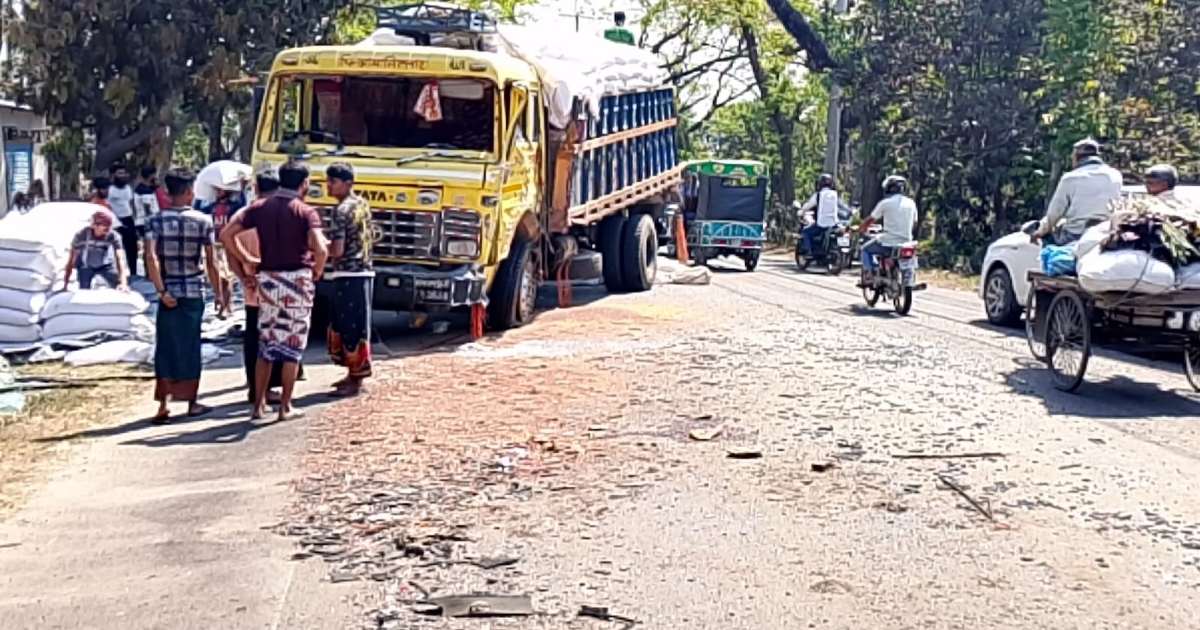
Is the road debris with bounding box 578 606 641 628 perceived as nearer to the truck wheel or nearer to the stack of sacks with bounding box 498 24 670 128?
the truck wheel

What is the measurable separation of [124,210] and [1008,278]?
1155cm

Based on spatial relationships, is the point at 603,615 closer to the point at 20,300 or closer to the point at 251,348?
the point at 251,348

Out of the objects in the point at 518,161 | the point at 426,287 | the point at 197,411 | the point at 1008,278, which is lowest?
the point at 197,411

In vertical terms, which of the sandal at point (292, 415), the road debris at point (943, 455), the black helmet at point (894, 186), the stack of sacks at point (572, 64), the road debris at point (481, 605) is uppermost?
the stack of sacks at point (572, 64)

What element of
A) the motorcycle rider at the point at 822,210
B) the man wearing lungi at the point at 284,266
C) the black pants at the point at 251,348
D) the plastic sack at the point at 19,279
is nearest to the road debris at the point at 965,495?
the man wearing lungi at the point at 284,266

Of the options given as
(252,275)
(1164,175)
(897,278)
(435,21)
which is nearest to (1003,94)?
(897,278)

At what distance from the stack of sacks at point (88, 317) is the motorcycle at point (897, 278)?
8493mm

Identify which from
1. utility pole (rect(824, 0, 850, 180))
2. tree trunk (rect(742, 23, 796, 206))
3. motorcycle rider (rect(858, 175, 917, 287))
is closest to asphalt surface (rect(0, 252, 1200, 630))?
motorcycle rider (rect(858, 175, 917, 287))

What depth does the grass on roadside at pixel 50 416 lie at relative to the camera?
855 cm

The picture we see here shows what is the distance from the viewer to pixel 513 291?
48.4 ft

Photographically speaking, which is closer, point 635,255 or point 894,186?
point 894,186

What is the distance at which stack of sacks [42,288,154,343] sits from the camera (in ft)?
43.9

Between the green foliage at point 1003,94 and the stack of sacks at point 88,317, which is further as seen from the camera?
the green foliage at point 1003,94

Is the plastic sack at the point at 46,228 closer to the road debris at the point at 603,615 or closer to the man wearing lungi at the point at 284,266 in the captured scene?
the man wearing lungi at the point at 284,266
